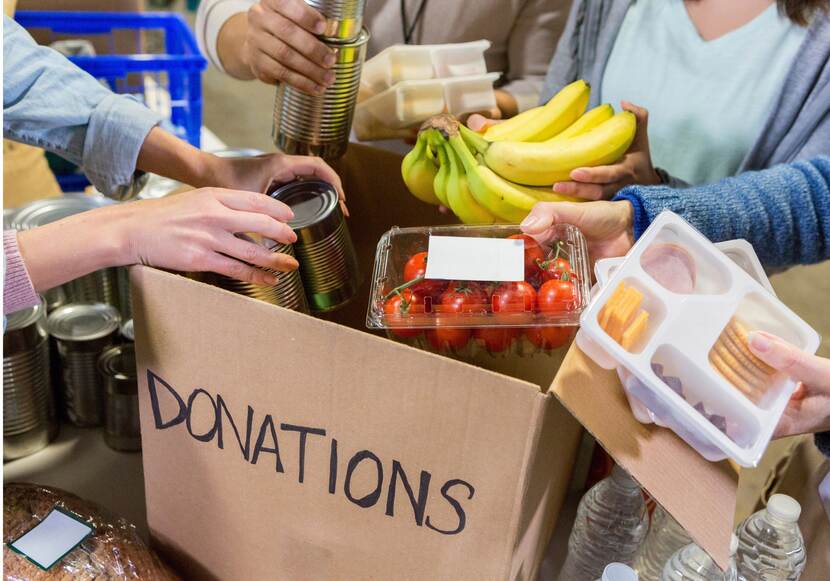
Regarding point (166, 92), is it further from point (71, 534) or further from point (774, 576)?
point (774, 576)

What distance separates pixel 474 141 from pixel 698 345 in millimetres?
467

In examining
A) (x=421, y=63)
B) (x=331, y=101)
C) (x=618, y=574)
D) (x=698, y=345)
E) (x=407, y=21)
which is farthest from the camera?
(x=407, y=21)

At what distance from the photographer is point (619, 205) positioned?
3.04 ft

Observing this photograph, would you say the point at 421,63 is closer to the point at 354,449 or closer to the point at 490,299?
the point at 490,299

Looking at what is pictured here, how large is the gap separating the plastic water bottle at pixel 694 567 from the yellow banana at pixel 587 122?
58 cm

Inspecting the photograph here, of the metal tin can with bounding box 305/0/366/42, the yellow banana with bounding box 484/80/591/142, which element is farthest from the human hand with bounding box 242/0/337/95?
the yellow banana with bounding box 484/80/591/142

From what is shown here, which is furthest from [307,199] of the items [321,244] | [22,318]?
[22,318]

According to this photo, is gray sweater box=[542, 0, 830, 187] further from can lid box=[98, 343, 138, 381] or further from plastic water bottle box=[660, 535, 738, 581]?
can lid box=[98, 343, 138, 381]

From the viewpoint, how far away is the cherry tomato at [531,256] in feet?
2.69

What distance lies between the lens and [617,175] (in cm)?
103

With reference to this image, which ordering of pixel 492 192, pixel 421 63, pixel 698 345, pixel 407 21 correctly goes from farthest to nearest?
pixel 407 21
pixel 421 63
pixel 492 192
pixel 698 345

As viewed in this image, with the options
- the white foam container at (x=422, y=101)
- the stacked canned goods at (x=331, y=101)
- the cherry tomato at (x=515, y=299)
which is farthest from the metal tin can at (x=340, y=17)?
the cherry tomato at (x=515, y=299)

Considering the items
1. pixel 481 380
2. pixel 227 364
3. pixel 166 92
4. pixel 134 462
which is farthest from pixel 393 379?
pixel 166 92

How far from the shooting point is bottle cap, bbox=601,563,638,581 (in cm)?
75
